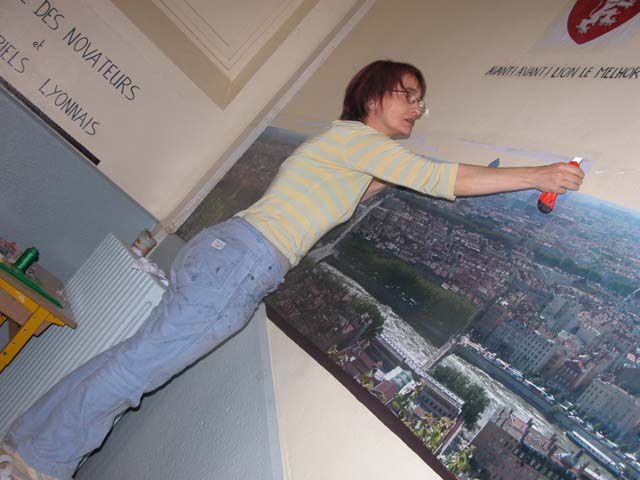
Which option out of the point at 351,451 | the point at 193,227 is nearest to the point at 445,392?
the point at 351,451

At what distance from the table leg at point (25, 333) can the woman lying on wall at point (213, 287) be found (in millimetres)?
630

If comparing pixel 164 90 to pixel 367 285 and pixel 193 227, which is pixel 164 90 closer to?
pixel 193 227

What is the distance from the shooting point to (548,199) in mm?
949

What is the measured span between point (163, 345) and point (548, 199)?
979 millimetres

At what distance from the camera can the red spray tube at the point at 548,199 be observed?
0.94 metres

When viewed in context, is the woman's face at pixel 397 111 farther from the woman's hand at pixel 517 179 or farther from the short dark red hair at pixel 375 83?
the woman's hand at pixel 517 179

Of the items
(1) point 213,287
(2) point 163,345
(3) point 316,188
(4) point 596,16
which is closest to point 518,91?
(4) point 596,16

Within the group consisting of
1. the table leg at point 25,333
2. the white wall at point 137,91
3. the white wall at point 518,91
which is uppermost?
the white wall at point 518,91

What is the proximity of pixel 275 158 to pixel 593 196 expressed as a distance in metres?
1.40

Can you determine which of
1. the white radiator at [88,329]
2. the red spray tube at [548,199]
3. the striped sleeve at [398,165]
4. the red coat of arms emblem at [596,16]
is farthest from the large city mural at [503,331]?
the white radiator at [88,329]

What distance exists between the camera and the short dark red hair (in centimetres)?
133

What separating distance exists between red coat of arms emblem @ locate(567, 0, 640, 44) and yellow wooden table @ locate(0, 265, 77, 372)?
1987 millimetres

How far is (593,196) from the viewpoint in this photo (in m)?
0.90

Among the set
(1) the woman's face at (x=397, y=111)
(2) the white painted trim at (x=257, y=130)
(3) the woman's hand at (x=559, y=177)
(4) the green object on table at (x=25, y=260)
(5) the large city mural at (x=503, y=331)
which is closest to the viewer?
(5) the large city mural at (x=503, y=331)
